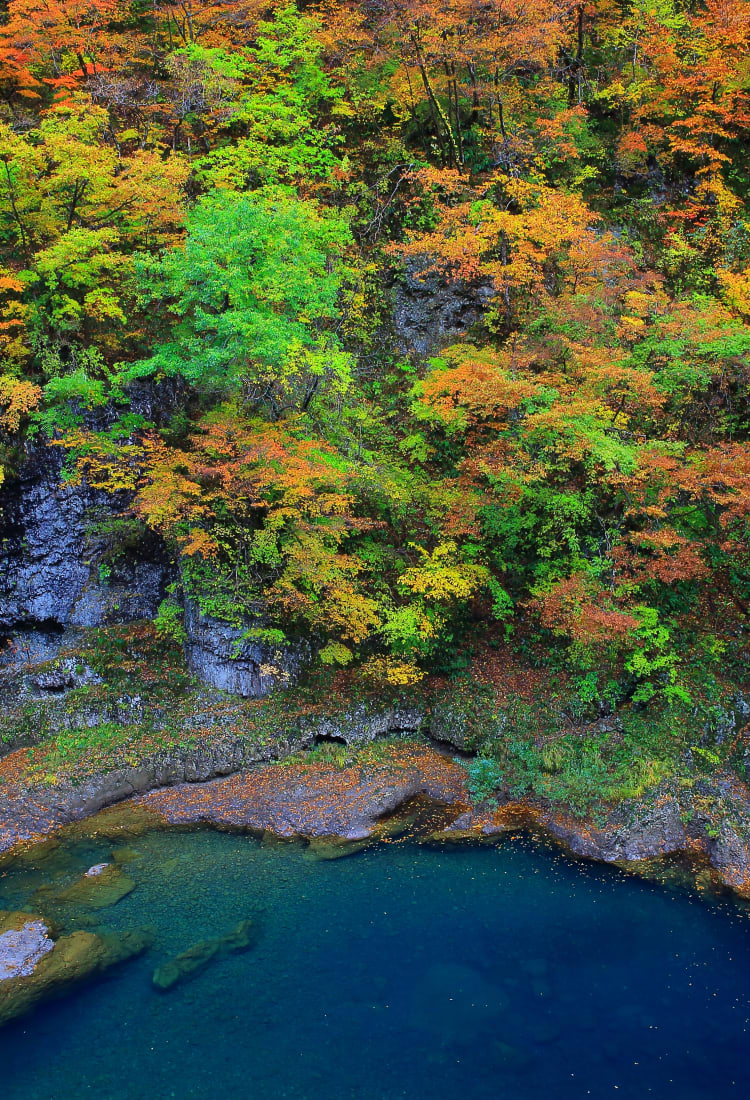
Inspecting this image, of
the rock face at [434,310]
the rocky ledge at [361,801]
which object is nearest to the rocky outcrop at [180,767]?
the rocky ledge at [361,801]

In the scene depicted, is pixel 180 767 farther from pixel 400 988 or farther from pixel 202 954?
pixel 400 988

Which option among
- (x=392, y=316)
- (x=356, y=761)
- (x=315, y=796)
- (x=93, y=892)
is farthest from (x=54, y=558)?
(x=392, y=316)

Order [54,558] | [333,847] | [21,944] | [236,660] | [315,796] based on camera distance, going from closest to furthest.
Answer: [21,944] → [333,847] → [315,796] → [236,660] → [54,558]

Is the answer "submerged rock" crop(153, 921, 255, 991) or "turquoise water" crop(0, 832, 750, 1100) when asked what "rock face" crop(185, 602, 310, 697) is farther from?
"submerged rock" crop(153, 921, 255, 991)

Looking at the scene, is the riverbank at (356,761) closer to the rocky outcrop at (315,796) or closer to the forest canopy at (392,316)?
the rocky outcrop at (315,796)

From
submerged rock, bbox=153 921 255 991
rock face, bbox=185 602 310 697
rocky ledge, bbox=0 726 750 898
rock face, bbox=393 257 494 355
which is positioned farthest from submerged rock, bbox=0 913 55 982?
rock face, bbox=393 257 494 355

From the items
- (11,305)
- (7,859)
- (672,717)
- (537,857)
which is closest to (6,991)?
(7,859)
